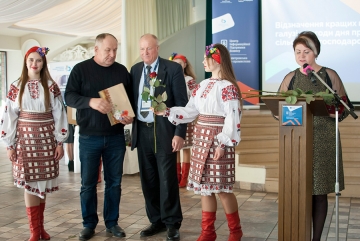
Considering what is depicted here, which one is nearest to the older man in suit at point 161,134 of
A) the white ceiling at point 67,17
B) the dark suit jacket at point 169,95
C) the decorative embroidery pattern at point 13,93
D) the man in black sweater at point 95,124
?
the dark suit jacket at point 169,95

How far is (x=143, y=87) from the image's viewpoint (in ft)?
13.4

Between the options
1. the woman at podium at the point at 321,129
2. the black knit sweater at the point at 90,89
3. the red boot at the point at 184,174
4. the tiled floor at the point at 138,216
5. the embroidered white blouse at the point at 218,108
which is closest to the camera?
the woman at podium at the point at 321,129

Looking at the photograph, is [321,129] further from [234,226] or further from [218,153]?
[234,226]

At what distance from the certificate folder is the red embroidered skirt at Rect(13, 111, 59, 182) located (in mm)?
471

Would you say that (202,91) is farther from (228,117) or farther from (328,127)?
(328,127)

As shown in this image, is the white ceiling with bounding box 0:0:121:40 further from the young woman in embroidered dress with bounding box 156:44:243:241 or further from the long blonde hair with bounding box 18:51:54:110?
the young woman in embroidered dress with bounding box 156:44:243:241

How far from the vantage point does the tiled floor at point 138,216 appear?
4379 millimetres

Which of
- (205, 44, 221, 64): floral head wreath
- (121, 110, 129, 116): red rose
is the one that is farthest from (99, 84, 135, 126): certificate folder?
(205, 44, 221, 64): floral head wreath

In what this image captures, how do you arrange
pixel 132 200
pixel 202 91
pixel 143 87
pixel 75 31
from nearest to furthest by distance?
pixel 202 91 → pixel 143 87 → pixel 132 200 → pixel 75 31

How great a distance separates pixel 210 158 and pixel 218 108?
361 mm

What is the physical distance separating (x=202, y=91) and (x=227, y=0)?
5.66 m

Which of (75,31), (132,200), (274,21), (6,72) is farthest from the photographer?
(6,72)

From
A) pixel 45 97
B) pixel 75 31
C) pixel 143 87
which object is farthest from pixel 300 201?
pixel 75 31

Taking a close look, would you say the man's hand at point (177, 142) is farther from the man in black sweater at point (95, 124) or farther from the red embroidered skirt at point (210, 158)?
the man in black sweater at point (95, 124)
